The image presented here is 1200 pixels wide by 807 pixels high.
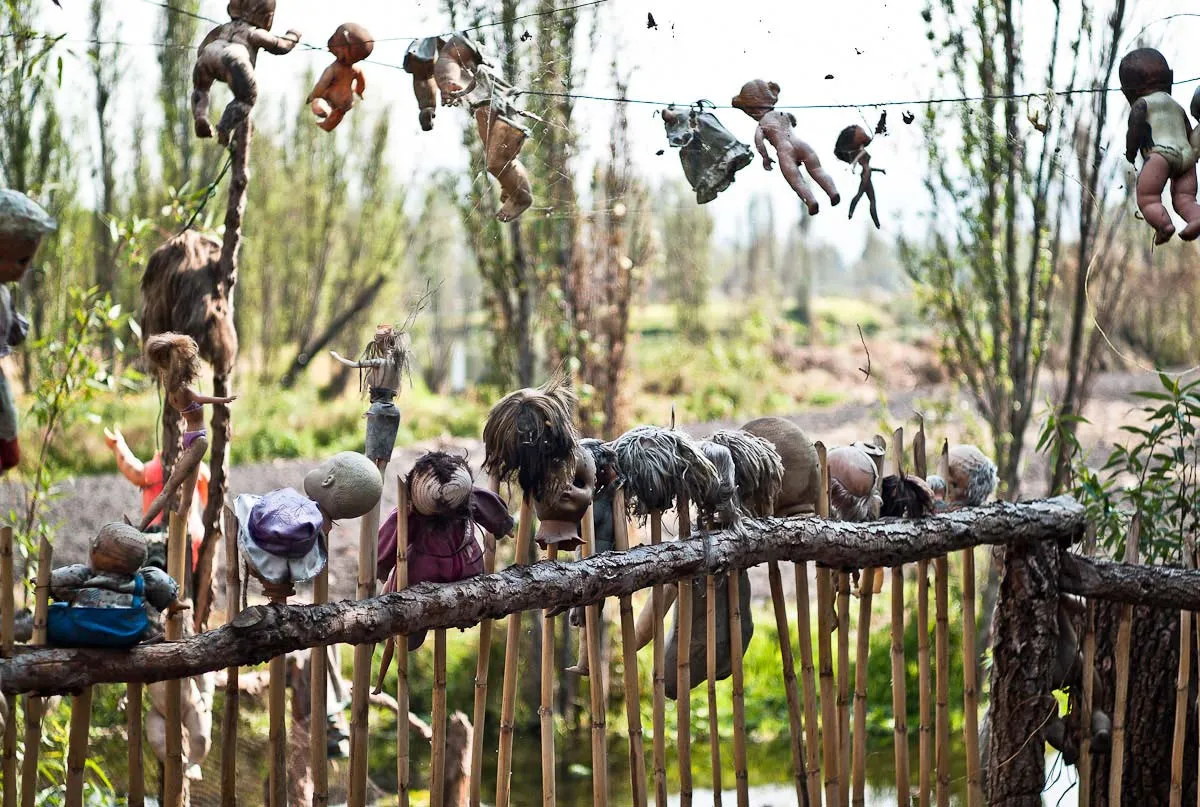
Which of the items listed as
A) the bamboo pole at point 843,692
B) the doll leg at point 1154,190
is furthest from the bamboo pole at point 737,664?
the doll leg at point 1154,190

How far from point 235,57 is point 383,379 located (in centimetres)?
75

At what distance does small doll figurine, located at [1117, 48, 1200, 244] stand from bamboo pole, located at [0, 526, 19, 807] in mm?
2001

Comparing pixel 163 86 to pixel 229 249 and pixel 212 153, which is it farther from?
pixel 229 249

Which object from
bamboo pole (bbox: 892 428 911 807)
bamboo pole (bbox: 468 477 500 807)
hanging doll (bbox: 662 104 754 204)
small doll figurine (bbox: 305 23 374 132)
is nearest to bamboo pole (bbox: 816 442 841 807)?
bamboo pole (bbox: 892 428 911 807)

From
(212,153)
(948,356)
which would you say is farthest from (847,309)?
(948,356)

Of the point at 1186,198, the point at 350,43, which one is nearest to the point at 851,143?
the point at 1186,198

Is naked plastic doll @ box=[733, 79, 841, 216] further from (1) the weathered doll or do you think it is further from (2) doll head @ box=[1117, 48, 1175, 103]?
(1) the weathered doll

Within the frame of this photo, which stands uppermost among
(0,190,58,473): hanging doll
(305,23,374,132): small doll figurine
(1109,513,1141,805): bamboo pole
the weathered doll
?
(305,23,374,132): small doll figurine

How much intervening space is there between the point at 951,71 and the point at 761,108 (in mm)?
3232

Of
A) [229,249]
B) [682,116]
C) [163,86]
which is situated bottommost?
[229,249]

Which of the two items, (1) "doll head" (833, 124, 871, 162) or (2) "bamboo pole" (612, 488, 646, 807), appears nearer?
(2) "bamboo pole" (612, 488, 646, 807)

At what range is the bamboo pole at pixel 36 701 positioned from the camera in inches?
66.7

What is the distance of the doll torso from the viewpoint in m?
2.31

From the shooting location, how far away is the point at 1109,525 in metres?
3.53
